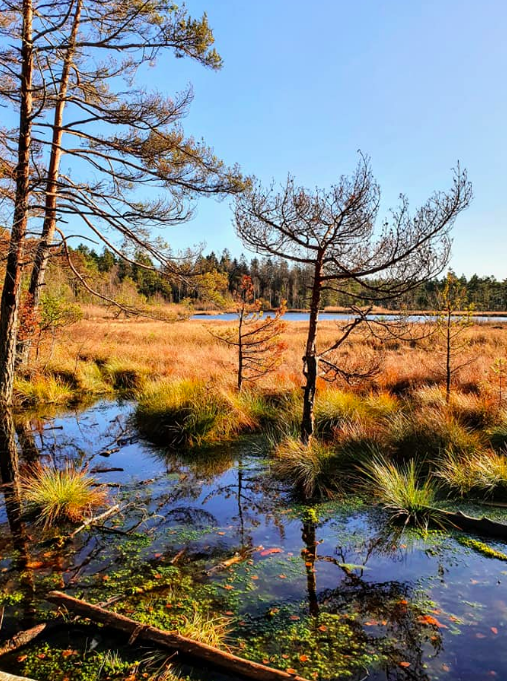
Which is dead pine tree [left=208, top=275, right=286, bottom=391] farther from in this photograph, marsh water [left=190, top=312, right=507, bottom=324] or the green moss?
the green moss

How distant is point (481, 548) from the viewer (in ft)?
16.0

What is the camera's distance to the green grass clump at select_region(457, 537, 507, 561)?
15.4 feet

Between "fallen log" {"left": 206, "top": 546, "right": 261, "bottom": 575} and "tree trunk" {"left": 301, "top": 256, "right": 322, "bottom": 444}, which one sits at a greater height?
"tree trunk" {"left": 301, "top": 256, "right": 322, "bottom": 444}

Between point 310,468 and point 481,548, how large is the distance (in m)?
2.63

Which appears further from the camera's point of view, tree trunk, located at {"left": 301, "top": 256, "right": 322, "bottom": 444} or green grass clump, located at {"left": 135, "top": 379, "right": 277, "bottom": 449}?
green grass clump, located at {"left": 135, "top": 379, "right": 277, "bottom": 449}

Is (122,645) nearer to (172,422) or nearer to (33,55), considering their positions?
(172,422)

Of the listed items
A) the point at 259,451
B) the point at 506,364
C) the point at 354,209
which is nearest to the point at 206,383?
the point at 259,451

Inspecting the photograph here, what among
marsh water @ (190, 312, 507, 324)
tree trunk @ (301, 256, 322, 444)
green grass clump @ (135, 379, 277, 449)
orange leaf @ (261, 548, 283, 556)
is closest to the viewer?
orange leaf @ (261, 548, 283, 556)

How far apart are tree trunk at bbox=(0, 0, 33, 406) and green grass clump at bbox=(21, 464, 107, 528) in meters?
4.03

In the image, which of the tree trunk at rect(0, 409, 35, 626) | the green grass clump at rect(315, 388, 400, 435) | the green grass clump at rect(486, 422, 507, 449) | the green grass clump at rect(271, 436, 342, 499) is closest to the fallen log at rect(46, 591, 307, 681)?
the tree trunk at rect(0, 409, 35, 626)

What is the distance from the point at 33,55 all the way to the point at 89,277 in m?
5.24

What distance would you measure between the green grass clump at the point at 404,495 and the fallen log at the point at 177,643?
318cm

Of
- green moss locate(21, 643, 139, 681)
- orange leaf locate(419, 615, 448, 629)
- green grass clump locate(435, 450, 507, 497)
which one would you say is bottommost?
green moss locate(21, 643, 139, 681)

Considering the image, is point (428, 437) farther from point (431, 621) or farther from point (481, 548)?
point (431, 621)
